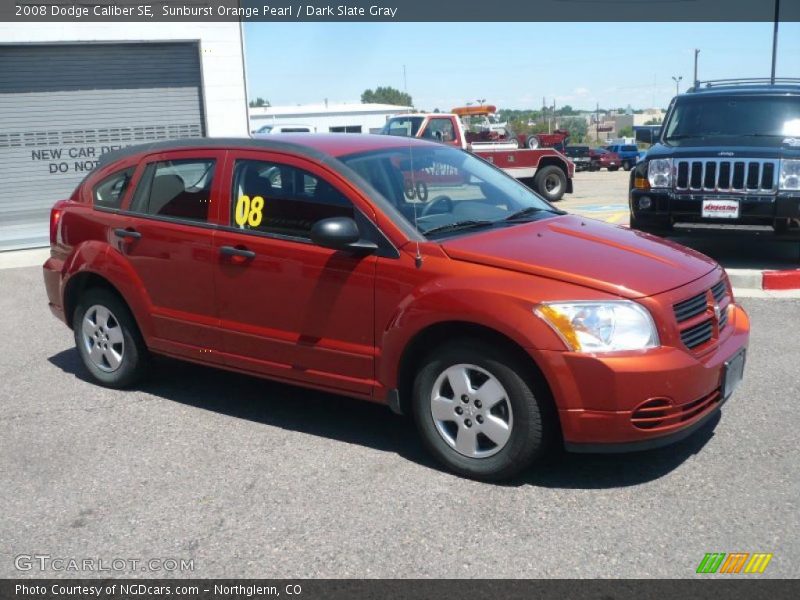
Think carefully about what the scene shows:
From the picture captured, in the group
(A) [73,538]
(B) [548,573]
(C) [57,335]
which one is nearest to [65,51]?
(C) [57,335]

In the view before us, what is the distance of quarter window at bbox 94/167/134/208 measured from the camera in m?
5.92

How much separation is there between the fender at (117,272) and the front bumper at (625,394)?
9.34 feet

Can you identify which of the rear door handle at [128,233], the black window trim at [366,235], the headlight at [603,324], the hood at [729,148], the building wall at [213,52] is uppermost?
the building wall at [213,52]

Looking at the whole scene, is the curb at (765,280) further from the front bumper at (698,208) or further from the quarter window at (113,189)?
the quarter window at (113,189)

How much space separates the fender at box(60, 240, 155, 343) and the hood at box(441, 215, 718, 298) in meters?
2.23

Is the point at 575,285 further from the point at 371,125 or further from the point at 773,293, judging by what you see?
the point at 371,125

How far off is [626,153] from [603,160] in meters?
2.94

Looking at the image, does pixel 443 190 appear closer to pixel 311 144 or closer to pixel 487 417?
pixel 311 144

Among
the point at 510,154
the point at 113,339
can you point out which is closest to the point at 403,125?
the point at 510,154

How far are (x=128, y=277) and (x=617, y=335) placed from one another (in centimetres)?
325

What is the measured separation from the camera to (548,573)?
347cm

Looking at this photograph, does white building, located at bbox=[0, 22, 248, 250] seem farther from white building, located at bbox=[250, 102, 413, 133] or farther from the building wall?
white building, located at bbox=[250, 102, 413, 133]

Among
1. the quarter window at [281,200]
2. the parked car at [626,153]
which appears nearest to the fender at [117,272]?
the quarter window at [281,200]
